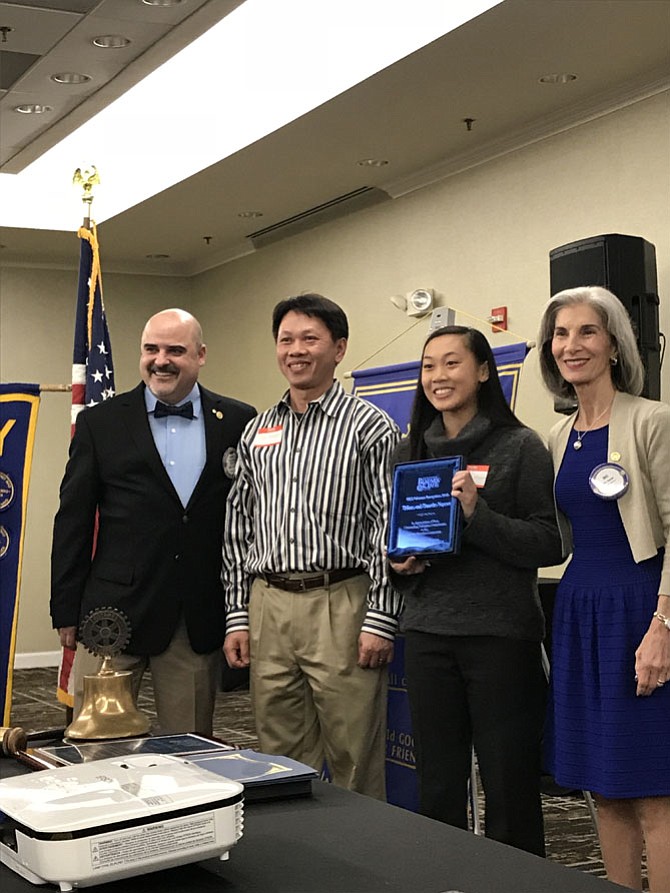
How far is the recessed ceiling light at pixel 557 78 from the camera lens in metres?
5.19

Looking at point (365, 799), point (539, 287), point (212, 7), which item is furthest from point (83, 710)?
point (539, 287)

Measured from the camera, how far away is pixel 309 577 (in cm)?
313

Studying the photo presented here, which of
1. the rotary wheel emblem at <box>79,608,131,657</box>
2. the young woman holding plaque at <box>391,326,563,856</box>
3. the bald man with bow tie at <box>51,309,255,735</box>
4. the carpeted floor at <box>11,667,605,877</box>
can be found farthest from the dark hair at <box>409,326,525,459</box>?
the carpeted floor at <box>11,667,605,877</box>

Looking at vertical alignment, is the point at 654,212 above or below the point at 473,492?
above

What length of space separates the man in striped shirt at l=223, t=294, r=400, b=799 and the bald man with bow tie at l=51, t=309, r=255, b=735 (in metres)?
0.09

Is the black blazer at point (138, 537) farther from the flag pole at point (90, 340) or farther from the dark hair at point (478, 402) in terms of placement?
the flag pole at point (90, 340)

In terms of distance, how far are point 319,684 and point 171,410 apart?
2.89 feet

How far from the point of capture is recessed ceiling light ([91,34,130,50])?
16.3ft

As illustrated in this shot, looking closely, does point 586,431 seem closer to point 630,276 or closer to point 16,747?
point 16,747

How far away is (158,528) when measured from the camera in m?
3.27

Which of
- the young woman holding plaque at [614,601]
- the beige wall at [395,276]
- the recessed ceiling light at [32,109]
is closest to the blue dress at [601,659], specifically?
the young woman holding plaque at [614,601]

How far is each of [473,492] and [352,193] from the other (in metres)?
4.95

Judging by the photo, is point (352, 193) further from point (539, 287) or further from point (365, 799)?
point (365, 799)

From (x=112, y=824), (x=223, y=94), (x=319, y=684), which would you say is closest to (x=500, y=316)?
(x=223, y=94)
